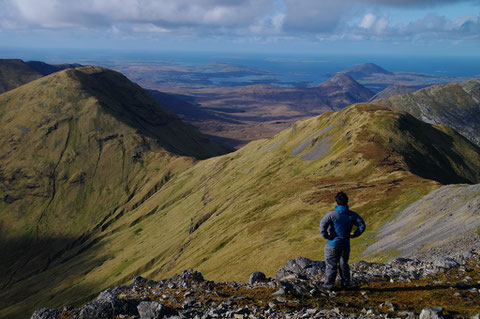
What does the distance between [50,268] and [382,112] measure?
594 ft

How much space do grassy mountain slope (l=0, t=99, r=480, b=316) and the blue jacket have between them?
35397 millimetres

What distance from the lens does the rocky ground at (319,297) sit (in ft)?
57.4

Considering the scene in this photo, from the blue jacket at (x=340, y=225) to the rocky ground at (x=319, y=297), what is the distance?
3414 mm

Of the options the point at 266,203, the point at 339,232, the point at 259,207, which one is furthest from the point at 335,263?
the point at 266,203

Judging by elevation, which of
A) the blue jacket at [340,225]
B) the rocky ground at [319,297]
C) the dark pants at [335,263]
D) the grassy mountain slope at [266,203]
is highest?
the blue jacket at [340,225]

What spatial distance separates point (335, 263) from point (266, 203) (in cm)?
8399

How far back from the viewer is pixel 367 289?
2116 centimetres

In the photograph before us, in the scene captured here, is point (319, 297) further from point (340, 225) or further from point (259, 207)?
point (259, 207)

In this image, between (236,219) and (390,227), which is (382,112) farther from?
(390,227)

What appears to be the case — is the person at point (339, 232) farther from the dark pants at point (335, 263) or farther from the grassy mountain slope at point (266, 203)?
the grassy mountain slope at point (266, 203)

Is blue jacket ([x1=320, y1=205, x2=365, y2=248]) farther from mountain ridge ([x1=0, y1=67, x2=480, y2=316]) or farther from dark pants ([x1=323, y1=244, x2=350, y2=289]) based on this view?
mountain ridge ([x1=0, y1=67, x2=480, y2=316])

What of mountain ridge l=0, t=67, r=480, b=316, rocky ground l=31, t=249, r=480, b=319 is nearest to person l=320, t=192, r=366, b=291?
rocky ground l=31, t=249, r=480, b=319

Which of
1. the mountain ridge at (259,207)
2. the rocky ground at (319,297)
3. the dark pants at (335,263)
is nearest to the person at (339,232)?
the dark pants at (335,263)

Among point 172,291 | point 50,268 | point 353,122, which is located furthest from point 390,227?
point 50,268
